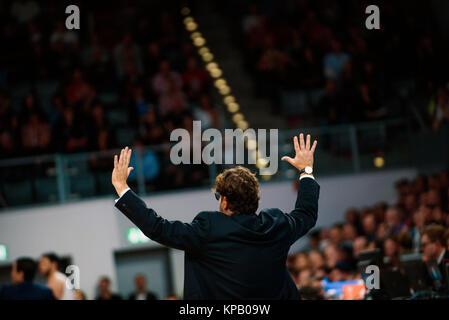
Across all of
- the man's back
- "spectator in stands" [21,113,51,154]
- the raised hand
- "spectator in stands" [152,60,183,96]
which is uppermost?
"spectator in stands" [152,60,183,96]

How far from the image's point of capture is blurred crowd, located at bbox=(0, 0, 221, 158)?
34.3ft

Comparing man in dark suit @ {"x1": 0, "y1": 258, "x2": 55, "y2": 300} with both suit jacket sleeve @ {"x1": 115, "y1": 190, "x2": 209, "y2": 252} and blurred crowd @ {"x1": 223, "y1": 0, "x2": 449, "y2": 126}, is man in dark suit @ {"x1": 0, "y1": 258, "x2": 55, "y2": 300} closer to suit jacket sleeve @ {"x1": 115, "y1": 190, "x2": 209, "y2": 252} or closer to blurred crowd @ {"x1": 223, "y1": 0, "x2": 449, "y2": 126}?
suit jacket sleeve @ {"x1": 115, "y1": 190, "x2": 209, "y2": 252}

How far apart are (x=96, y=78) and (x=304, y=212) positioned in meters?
9.16

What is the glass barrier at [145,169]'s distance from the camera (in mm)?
9883

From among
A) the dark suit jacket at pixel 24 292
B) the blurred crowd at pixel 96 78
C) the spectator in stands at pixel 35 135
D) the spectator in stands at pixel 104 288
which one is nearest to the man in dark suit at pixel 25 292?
the dark suit jacket at pixel 24 292

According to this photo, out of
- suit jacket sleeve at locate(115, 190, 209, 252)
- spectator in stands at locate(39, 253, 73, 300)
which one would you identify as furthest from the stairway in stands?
suit jacket sleeve at locate(115, 190, 209, 252)

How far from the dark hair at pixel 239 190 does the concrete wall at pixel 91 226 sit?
666 cm

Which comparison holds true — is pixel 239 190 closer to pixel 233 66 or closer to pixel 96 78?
pixel 96 78

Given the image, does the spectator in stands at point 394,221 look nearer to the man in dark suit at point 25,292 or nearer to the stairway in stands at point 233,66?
the stairway in stands at point 233,66

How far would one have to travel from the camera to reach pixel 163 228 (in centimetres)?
318

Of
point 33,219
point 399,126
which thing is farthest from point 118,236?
point 399,126

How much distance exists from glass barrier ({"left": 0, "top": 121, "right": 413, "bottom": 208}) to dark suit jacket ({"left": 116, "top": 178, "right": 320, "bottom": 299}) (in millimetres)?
6330
